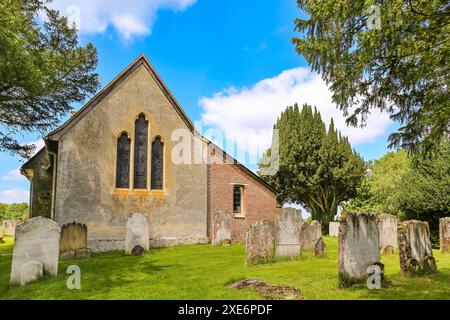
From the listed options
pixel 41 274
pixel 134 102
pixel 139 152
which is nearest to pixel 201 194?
pixel 139 152

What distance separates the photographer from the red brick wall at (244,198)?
69.6ft

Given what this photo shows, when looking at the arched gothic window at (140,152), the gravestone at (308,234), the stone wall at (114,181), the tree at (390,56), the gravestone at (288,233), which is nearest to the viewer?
the tree at (390,56)

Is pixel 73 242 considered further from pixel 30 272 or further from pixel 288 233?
pixel 288 233

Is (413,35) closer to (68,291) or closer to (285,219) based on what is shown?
(285,219)

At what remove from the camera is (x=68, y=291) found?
877 cm

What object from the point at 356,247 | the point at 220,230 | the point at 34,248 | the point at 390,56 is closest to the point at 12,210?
the point at 220,230

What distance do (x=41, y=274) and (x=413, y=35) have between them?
433 inches

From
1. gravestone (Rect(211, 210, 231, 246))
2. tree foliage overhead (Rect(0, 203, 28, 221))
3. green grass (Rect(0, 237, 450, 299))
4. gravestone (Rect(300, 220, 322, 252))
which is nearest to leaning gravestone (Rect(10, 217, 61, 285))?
green grass (Rect(0, 237, 450, 299))

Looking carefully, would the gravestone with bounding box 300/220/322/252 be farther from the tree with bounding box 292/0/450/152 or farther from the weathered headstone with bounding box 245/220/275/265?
the tree with bounding box 292/0/450/152

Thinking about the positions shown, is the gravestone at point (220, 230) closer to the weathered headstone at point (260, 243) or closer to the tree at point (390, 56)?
the weathered headstone at point (260, 243)

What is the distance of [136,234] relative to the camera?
1534cm

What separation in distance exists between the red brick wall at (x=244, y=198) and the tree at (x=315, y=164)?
41.0 ft

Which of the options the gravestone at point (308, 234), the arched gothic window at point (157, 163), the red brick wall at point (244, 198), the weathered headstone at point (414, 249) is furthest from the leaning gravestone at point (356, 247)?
the red brick wall at point (244, 198)

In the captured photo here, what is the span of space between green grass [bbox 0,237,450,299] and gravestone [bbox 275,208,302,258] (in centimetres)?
45
